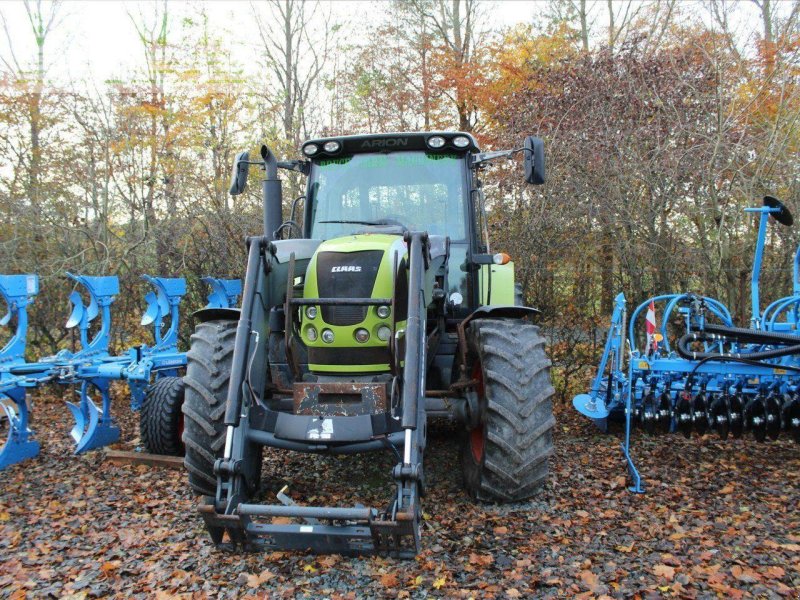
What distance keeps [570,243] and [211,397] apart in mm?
5338

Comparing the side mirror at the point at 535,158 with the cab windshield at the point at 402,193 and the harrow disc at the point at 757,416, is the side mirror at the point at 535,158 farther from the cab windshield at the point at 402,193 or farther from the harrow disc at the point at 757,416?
the harrow disc at the point at 757,416

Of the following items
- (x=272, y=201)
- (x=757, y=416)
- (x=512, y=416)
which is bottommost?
(x=757, y=416)

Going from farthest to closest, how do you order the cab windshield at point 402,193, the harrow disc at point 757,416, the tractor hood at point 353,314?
the cab windshield at point 402,193, the harrow disc at point 757,416, the tractor hood at point 353,314

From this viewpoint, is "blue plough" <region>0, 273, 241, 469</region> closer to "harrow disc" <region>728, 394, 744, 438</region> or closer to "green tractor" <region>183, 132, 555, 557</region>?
"green tractor" <region>183, 132, 555, 557</region>

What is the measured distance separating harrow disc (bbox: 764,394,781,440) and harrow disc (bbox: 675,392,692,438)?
0.54m

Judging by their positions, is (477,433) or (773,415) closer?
(477,433)

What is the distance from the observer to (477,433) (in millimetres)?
4594

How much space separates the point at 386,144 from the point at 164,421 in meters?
3.00

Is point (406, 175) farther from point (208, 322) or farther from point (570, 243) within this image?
point (570, 243)

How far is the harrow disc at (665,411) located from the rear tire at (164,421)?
4023 millimetres

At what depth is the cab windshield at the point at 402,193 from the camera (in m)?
5.16

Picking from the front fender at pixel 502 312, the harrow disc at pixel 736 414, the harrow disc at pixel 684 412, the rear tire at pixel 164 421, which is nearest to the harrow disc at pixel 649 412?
the harrow disc at pixel 684 412

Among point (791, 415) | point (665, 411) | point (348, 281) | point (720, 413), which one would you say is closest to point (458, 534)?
point (348, 281)

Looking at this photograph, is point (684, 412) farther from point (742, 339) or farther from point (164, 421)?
point (164, 421)
